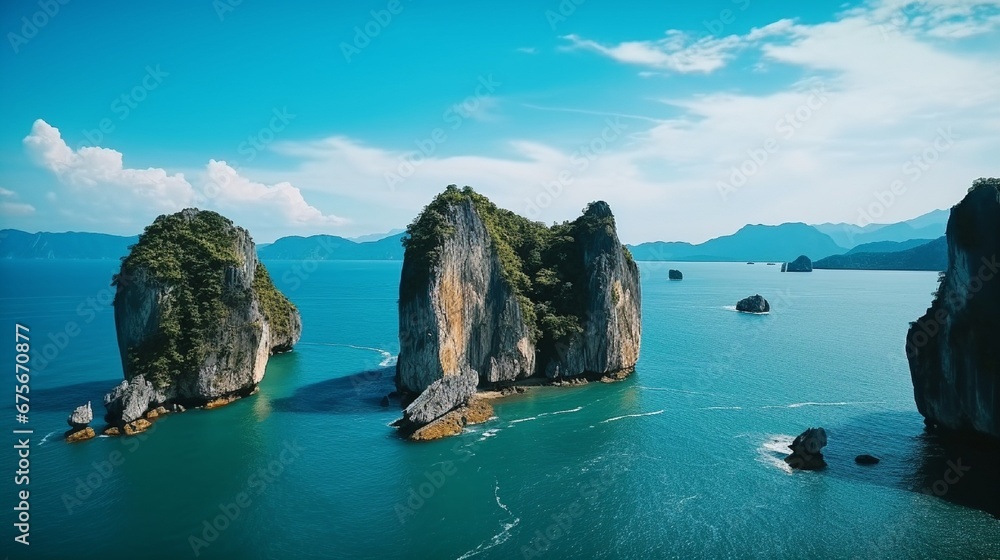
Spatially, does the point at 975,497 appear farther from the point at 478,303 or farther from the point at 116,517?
the point at 116,517

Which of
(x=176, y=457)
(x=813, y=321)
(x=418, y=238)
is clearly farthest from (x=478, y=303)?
(x=813, y=321)

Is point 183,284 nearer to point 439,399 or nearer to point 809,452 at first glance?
point 439,399

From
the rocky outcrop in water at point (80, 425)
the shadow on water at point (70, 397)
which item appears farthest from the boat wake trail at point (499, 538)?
the shadow on water at point (70, 397)

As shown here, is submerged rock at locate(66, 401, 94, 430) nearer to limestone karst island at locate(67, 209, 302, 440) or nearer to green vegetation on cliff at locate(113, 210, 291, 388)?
limestone karst island at locate(67, 209, 302, 440)

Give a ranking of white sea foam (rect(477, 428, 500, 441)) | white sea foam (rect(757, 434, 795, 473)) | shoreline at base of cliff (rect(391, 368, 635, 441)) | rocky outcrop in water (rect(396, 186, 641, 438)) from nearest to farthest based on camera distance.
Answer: white sea foam (rect(757, 434, 795, 473)) < white sea foam (rect(477, 428, 500, 441)) < shoreline at base of cliff (rect(391, 368, 635, 441)) < rocky outcrop in water (rect(396, 186, 641, 438))

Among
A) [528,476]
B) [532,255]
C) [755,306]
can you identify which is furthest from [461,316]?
[755,306]

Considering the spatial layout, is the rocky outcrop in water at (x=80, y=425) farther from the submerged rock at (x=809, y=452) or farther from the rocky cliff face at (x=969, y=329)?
the rocky cliff face at (x=969, y=329)

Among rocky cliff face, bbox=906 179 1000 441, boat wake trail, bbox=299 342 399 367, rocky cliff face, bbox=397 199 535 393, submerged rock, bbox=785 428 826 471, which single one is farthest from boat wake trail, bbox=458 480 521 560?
boat wake trail, bbox=299 342 399 367
